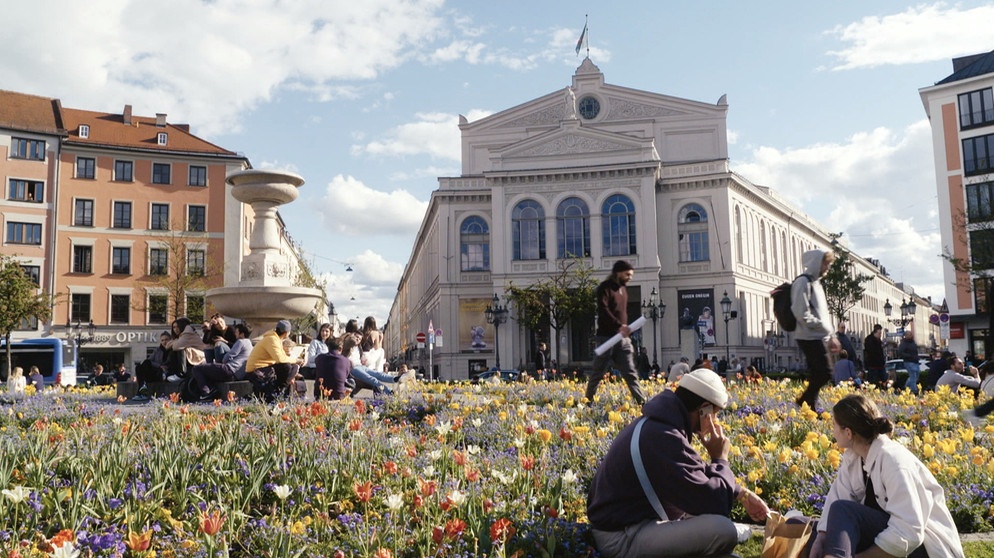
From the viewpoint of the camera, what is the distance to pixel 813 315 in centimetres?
856

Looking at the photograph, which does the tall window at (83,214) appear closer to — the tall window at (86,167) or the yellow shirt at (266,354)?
the tall window at (86,167)

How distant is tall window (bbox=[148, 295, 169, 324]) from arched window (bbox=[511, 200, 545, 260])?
22.2m

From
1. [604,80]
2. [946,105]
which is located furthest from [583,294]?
[946,105]

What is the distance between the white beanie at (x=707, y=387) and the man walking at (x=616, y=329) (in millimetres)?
5378

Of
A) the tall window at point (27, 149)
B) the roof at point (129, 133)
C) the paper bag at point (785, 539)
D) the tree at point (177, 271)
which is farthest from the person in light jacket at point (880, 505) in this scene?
the tall window at point (27, 149)

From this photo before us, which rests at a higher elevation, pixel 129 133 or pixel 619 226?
pixel 129 133

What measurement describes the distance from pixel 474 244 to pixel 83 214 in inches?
1000

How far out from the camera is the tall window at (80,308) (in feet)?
168

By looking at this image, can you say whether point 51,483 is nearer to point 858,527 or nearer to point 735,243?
point 858,527

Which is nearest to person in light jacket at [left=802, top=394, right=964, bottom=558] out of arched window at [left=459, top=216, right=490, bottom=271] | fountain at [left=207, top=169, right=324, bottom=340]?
fountain at [left=207, top=169, right=324, bottom=340]

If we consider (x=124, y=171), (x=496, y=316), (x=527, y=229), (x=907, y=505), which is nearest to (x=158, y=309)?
(x=124, y=171)

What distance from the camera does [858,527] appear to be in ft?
13.9

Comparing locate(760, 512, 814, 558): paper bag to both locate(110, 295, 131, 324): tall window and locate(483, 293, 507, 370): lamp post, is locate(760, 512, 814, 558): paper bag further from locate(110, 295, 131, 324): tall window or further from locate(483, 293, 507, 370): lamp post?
locate(110, 295, 131, 324): tall window

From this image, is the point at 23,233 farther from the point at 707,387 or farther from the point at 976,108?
the point at 976,108
